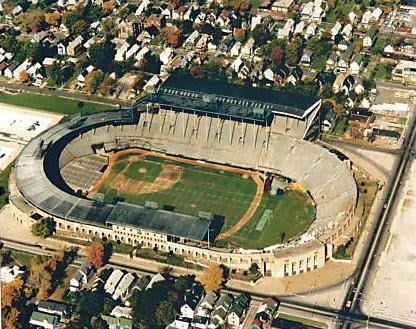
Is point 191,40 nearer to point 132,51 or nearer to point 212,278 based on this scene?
point 132,51

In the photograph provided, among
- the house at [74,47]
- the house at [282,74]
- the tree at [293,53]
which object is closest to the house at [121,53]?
the house at [74,47]

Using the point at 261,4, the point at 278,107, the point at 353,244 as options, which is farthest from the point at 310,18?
the point at 353,244

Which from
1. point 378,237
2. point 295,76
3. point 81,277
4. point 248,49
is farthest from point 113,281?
point 248,49

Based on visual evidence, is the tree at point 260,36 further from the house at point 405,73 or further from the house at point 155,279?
the house at point 155,279

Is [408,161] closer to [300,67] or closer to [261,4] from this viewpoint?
[300,67]

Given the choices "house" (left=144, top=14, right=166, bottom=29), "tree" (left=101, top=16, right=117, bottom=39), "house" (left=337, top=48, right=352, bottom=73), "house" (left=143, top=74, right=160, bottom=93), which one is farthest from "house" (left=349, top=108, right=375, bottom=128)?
"tree" (left=101, top=16, right=117, bottom=39)

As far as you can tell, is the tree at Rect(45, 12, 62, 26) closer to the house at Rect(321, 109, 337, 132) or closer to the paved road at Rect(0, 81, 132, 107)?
the paved road at Rect(0, 81, 132, 107)
